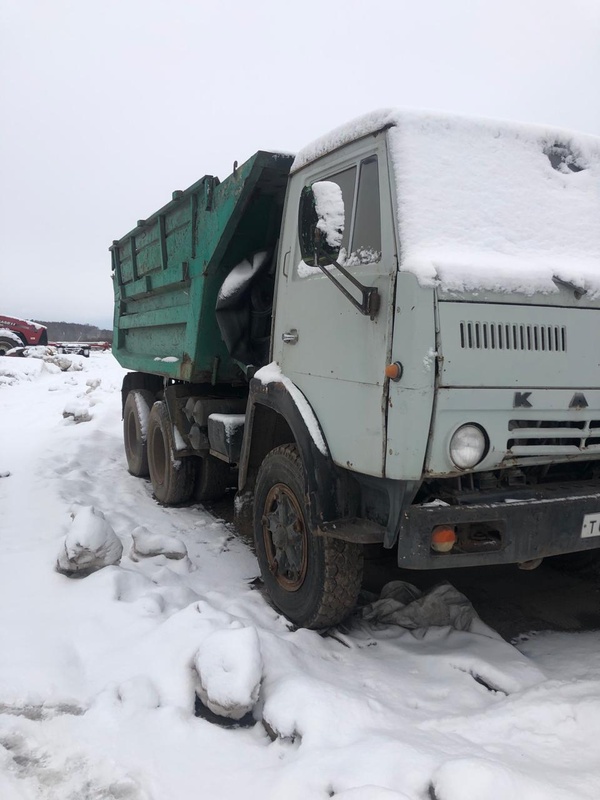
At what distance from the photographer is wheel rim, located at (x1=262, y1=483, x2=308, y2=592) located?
11.1 feet

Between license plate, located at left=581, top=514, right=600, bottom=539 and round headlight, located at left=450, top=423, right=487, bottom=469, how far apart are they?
1.94 feet

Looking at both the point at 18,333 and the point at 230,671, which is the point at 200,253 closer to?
the point at 230,671

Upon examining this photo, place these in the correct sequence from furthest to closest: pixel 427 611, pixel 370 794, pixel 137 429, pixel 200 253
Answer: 1. pixel 137 429
2. pixel 200 253
3. pixel 427 611
4. pixel 370 794

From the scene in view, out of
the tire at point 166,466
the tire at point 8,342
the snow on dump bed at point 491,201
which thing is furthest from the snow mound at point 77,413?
the tire at point 8,342

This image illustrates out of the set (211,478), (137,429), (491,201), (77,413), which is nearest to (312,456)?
(491,201)

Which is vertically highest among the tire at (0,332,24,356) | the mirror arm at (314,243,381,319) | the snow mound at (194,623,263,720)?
the tire at (0,332,24,356)

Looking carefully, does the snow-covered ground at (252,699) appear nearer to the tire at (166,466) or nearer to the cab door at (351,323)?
the cab door at (351,323)

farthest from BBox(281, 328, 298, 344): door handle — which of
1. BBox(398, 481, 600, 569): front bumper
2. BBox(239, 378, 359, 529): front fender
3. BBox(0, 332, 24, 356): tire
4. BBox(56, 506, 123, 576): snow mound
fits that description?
BBox(0, 332, 24, 356): tire

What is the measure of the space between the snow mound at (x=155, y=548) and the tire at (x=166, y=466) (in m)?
1.38

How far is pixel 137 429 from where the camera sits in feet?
21.6

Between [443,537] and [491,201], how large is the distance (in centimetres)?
155

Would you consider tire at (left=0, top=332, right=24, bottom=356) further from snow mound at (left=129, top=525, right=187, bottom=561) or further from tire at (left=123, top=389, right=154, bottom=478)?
snow mound at (left=129, top=525, right=187, bottom=561)

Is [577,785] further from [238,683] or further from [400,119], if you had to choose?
[400,119]

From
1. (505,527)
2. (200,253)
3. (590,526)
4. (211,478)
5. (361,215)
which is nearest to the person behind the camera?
(505,527)
